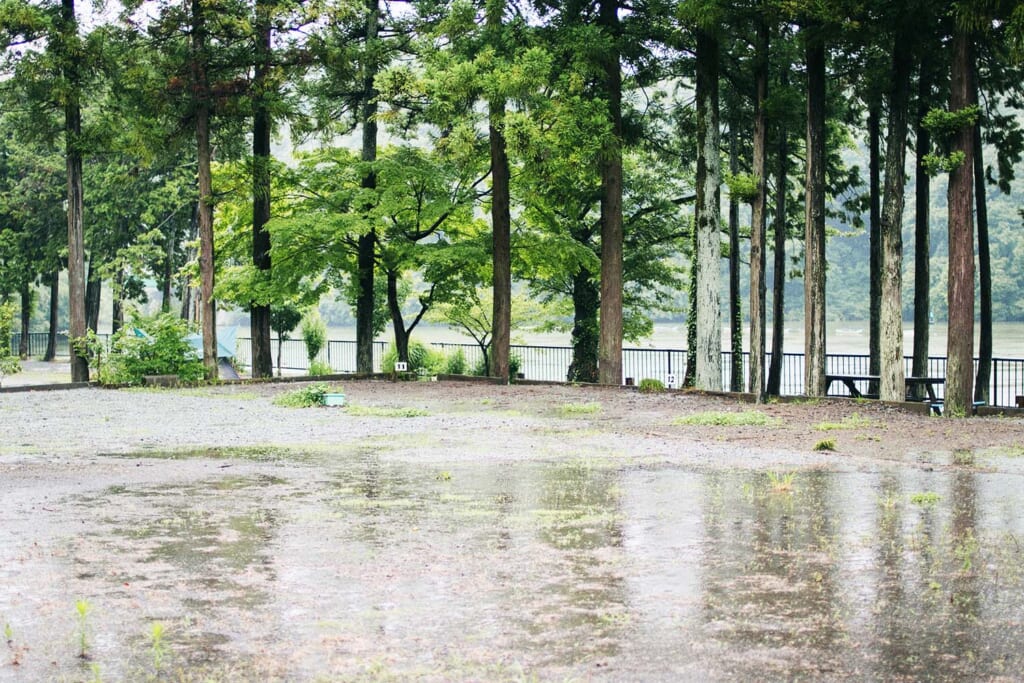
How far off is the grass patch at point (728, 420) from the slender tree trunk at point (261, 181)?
1384cm

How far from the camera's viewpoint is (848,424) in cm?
1700

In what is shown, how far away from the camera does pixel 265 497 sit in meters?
10.3

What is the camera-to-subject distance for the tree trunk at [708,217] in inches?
970

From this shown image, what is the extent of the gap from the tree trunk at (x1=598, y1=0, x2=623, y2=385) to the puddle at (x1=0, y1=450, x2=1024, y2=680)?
50.6 feet

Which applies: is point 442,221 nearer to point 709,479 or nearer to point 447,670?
point 709,479

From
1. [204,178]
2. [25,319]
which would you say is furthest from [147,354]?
[25,319]

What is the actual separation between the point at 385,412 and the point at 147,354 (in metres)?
9.83

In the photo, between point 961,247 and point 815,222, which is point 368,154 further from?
point 961,247

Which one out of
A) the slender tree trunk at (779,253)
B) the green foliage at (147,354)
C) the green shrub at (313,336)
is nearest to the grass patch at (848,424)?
the slender tree trunk at (779,253)

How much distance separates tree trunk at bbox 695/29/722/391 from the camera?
2464 centimetres

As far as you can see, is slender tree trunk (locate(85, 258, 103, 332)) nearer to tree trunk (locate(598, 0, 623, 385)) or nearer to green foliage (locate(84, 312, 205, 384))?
green foliage (locate(84, 312, 205, 384))

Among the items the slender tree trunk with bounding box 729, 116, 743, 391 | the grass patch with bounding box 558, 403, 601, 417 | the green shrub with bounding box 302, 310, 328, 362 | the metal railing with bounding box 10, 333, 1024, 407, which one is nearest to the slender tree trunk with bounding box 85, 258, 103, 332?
the metal railing with bounding box 10, 333, 1024, 407

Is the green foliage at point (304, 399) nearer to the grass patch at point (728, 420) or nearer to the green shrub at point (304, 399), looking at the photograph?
the green shrub at point (304, 399)

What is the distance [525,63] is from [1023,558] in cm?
1783
